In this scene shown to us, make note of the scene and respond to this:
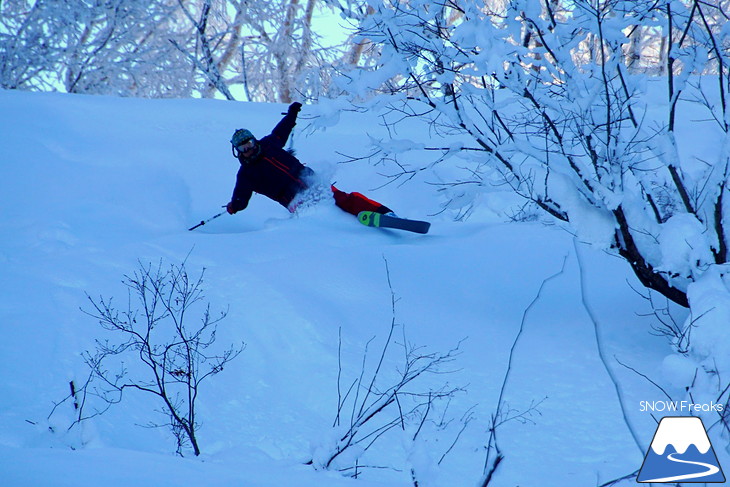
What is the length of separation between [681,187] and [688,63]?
0.77m

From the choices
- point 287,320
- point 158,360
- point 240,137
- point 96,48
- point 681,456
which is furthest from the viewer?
point 96,48

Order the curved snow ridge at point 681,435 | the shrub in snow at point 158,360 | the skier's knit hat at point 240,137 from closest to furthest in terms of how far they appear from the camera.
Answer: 1. the curved snow ridge at point 681,435
2. the shrub in snow at point 158,360
3. the skier's knit hat at point 240,137

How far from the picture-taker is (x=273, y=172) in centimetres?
555

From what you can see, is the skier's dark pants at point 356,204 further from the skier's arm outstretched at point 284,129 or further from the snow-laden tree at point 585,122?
the snow-laden tree at point 585,122

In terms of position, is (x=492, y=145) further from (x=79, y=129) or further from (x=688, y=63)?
(x=79, y=129)

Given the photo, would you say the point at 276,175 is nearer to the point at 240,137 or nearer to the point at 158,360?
the point at 240,137

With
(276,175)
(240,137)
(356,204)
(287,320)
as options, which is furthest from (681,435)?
(240,137)

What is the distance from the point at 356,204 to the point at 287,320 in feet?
6.55

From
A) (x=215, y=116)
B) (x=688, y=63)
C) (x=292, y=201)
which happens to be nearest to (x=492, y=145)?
(x=688, y=63)

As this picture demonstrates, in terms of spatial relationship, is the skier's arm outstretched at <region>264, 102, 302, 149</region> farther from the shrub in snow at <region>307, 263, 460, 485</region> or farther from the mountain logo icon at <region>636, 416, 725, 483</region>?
the mountain logo icon at <region>636, 416, 725, 483</region>

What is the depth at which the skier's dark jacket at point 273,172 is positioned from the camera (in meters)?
5.52

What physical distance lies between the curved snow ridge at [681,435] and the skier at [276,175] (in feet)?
11.1

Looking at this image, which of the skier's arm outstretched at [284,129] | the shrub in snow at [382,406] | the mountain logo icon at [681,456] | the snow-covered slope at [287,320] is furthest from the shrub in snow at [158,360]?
the skier's arm outstretched at [284,129]

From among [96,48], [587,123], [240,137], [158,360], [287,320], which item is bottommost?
[158,360]
